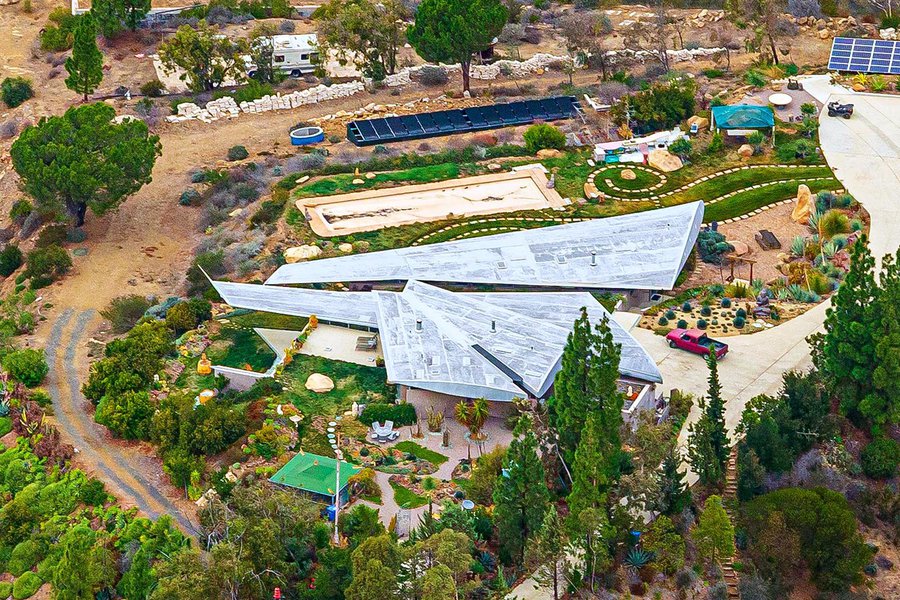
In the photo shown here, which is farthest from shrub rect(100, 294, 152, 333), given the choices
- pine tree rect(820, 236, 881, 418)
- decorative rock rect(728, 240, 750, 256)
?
pine tree rect(820, 236, 881, 418)

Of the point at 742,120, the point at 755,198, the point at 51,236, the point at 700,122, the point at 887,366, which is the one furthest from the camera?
the point at 700,122

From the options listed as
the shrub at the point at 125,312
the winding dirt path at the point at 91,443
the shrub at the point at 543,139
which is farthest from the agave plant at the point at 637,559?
the shrub at the point at 543,139

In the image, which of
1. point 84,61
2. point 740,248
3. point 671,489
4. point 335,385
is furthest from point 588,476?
point 84,61

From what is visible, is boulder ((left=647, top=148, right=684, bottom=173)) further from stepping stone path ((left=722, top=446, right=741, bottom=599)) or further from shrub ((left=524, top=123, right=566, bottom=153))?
stepping stone path ((left=722, top=446, right=741, bottom=599))

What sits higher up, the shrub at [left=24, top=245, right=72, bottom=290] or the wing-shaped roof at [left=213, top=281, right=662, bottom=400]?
the wing-shaped roof at [left=213, top=281, right=662, bottom=400]

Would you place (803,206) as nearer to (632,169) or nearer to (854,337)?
(632,169)

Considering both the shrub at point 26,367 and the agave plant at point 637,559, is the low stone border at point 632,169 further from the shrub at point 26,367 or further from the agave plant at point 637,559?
the shrub at point 26,367

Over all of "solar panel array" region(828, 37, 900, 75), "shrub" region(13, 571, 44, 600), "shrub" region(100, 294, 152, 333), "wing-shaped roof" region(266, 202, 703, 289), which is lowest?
"shrub" region(13, 571, 44, 600)

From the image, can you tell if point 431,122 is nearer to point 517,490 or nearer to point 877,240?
point 877,240
